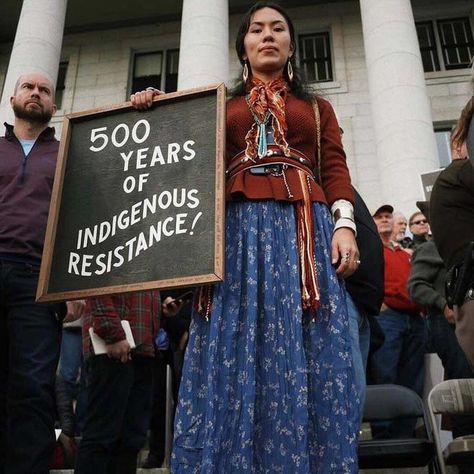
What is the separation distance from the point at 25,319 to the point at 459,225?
2.12 meters

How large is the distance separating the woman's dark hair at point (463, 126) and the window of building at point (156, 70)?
15992 millimetres

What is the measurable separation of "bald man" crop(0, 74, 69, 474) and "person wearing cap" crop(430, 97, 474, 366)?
6.48 feet

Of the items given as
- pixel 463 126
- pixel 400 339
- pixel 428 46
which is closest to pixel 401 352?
pixel 400 339

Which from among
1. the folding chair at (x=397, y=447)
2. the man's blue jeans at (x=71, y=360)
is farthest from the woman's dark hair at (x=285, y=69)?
the man's blue jeans at (x=71, y=360)

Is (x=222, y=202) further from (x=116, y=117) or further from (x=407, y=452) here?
(x=407, y=452)

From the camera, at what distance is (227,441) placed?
2.03 metres

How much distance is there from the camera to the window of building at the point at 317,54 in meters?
16.7

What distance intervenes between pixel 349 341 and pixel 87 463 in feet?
6.13

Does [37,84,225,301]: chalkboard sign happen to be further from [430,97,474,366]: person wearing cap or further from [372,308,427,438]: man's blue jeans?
[372,308,427,438]: man's blue jeans

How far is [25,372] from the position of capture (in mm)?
3012

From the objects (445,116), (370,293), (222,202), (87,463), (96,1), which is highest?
(96,1)

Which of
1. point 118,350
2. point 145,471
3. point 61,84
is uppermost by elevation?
point 61,84

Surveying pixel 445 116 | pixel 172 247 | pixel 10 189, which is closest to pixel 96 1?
pixel 445 116

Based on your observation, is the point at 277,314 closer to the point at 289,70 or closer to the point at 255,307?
→ the point at 255,307
